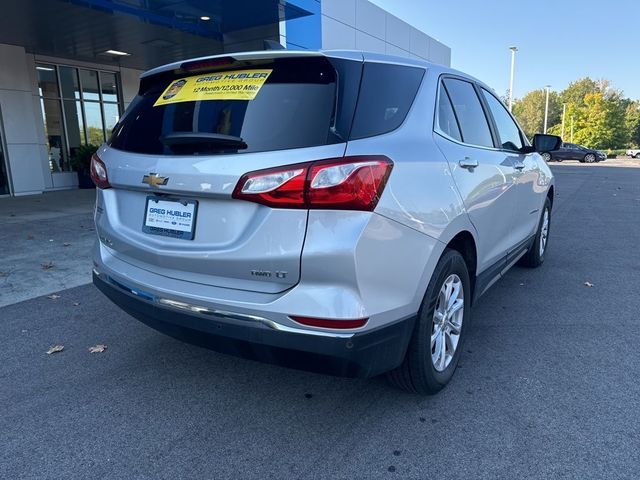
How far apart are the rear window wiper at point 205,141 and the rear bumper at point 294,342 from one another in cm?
77

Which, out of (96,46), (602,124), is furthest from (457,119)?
(602,124)

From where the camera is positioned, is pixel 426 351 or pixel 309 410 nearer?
pixel 426 351

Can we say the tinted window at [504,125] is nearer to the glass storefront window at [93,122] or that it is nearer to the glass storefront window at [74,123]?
the glass storefront window at [74,123]

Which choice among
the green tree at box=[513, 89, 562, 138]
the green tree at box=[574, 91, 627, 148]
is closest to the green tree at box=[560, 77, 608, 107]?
the green tree at box=[513, 89, 562, 138]

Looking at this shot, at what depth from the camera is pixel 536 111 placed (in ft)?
349

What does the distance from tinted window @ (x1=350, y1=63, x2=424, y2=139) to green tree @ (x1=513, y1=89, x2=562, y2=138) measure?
349 ft

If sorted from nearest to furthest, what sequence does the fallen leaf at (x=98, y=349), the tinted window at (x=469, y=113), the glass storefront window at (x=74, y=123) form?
the tinted window at (x=469, y=113), the fallen leaf at (x=98, y=349), the glass storefront window at (x=74, y=123)

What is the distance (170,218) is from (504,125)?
3.11 meters

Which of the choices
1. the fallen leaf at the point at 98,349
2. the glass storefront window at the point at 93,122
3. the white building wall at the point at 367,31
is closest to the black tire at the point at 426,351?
the fallen leaf at the point at 98,349

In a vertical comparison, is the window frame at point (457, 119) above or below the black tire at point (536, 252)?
above

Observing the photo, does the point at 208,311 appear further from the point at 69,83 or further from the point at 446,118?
the point at 69,83

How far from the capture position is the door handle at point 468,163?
287 cm

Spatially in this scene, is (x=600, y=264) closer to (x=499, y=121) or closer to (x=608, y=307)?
(x=608, y=307)

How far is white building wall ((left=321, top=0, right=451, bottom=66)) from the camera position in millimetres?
14977
